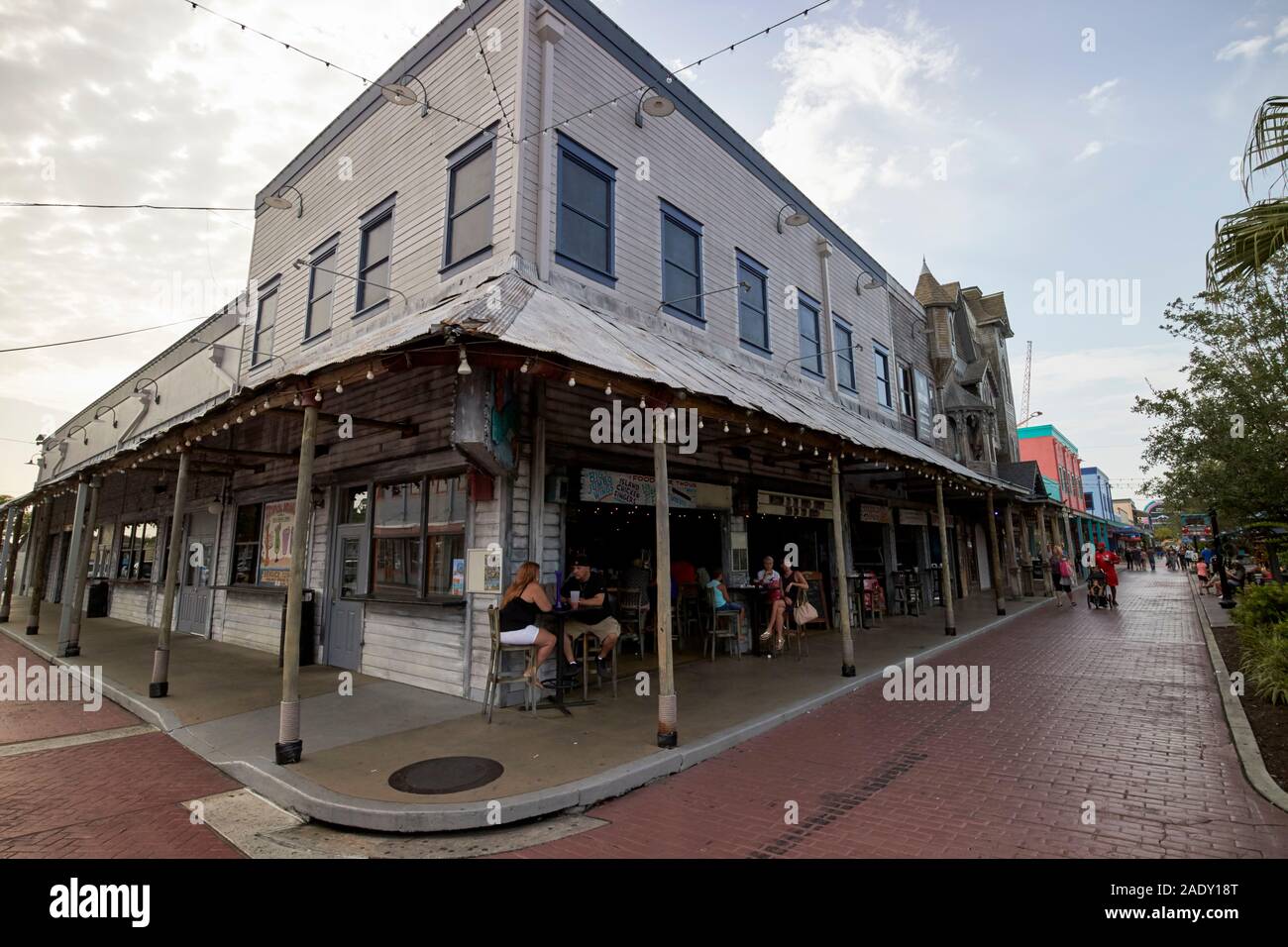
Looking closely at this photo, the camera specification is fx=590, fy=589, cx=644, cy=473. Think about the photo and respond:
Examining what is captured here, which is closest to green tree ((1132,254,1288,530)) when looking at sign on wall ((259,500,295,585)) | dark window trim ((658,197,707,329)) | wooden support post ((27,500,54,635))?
dark window trim ((658,197,707,329))

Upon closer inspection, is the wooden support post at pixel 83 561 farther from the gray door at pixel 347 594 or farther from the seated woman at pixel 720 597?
the seated woman at pixel 720 597

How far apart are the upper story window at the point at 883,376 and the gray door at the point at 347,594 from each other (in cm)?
1415

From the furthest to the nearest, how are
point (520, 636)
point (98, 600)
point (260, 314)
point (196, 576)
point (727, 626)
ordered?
point (98, 600) → point (196, 576) → point (260, 314) → point (727, 626) → point (520, 636)

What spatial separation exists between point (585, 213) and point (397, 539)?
562cm

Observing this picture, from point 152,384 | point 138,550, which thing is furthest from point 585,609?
point 152,384

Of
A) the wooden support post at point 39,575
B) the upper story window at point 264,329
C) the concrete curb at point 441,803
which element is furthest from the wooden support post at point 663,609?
the wooden support post at point 39,575

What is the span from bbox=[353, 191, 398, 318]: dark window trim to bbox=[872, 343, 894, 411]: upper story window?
43.2 feet

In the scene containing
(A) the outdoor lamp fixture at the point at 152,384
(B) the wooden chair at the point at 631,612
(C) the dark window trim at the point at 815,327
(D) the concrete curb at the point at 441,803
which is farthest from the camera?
(A) the outdoor lamp fixture at the point at 152,384

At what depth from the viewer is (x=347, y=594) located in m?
9.33

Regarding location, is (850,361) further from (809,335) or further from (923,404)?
(923,404)

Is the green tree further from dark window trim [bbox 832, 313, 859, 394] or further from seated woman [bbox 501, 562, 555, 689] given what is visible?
seated woman [bbox 501, 562, 555, 689]

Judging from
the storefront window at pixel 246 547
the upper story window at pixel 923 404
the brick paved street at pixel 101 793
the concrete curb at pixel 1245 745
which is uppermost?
the upper story window at pixel 923 404

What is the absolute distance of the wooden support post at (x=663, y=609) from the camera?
213 inches
